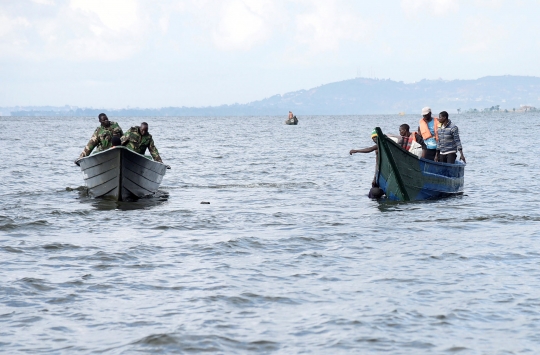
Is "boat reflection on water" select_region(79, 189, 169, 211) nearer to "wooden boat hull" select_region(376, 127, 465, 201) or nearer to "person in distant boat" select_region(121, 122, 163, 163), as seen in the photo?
"person in distant boat" select_region(121, 122, 163, 163)

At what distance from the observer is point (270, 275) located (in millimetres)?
10320

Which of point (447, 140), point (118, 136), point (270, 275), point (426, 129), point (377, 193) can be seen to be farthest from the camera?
point (118, 136)

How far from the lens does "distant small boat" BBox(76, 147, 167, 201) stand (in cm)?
1795

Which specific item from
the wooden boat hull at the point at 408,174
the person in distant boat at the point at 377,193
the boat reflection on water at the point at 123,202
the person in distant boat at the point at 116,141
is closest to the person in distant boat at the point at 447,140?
the wooden boat hull at the point at 408,174

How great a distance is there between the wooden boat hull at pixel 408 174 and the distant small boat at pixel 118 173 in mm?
5507

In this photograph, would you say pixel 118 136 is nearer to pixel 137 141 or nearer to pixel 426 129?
pixel 137 141

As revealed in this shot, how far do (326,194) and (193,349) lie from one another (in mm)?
14281

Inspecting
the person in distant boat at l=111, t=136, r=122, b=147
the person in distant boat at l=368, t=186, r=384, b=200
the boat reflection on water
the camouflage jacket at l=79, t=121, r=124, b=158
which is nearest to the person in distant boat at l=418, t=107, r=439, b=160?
the person in distant boat at l=368, t=186, r=384, b=200

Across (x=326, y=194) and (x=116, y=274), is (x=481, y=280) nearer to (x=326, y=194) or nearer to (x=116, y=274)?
(x=116, y=274)

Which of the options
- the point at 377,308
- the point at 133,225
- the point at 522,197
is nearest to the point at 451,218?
the point at 522,197

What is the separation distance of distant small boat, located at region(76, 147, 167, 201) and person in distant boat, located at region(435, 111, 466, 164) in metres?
6.87

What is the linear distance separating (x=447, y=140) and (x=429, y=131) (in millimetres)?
507

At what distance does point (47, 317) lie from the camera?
27.3 ft

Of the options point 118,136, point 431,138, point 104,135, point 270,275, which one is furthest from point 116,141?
point 270,275
